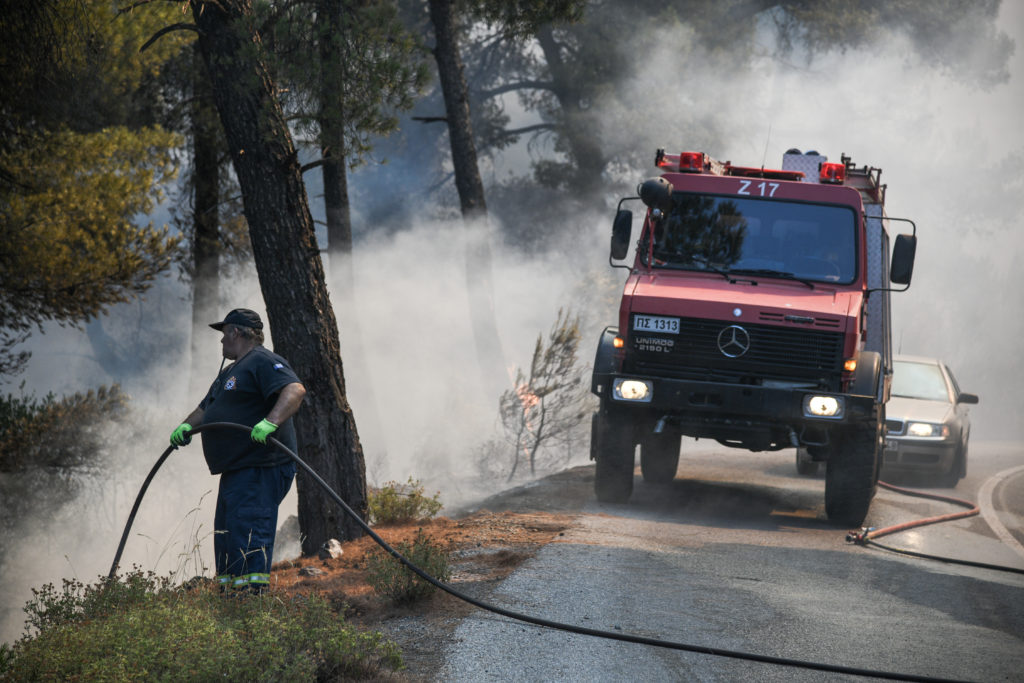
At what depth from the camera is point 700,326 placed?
8.45 meters

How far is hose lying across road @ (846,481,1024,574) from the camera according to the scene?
8086 millimetres

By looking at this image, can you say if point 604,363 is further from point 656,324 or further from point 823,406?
point 823,406

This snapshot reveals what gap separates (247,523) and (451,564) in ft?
6.17

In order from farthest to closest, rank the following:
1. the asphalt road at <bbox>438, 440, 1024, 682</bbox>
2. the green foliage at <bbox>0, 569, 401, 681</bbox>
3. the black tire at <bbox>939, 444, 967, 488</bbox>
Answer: the black tire at <bbox>939, 444, 967, 488</bbox> → the asphalt road at <bbox>438, 440, 1024, 682</bbox> → the green foliage at <bbox>0, 569, 401, 681</bbox>

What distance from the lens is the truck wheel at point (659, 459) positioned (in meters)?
11.2

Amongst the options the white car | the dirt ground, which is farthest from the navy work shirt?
the white car

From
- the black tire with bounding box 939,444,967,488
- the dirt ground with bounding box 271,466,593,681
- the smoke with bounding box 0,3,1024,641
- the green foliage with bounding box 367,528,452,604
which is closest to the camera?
the dirt ground with bounding box 271,466,593,681

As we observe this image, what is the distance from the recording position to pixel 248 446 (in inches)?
221

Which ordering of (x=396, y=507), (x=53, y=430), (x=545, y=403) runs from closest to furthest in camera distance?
(x=396, y=507)
(x=53, y=430)
(x=545, y=403)

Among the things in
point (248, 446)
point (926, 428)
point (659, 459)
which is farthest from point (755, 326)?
point (926, 428)

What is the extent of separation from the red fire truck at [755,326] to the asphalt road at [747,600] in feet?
2.61

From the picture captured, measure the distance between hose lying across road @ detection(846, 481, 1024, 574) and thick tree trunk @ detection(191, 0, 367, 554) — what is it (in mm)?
4425

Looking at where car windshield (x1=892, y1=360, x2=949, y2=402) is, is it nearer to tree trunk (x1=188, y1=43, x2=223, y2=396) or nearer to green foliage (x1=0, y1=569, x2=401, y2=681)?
tree trunk (x1=188, y1=43, x2=223, y2=396)

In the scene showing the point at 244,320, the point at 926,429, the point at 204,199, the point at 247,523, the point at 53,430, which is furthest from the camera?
the point at 204,199
